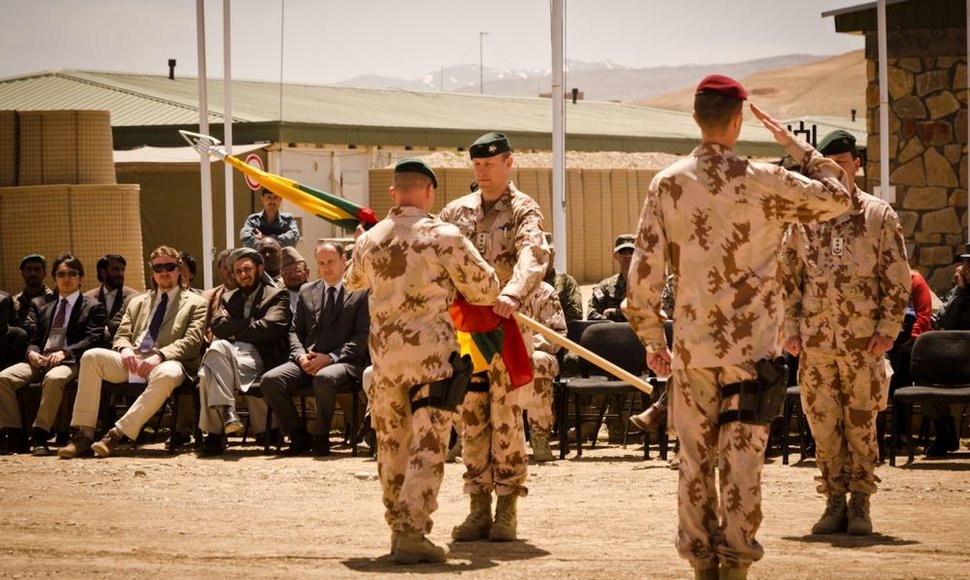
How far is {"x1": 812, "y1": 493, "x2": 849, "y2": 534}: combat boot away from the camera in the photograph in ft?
27.7

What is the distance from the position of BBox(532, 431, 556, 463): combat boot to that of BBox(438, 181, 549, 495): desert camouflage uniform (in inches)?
146

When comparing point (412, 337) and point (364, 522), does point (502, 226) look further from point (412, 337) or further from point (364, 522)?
point (364, 522)

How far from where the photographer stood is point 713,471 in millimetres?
6469

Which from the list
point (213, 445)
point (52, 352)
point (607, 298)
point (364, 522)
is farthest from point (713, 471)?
point (52, 352)

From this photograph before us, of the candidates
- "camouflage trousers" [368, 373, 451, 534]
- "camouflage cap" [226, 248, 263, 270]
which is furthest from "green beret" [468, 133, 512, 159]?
"camouflage cap" [226, 248, 263, 270]

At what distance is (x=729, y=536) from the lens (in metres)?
6.40

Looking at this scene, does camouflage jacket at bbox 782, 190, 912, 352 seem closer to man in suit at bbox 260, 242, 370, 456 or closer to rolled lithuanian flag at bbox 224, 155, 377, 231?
rolled lithuanian flag at bbox 224, 155, 377, 231

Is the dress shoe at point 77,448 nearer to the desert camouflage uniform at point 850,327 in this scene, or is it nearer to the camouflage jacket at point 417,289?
the camouflage jacket at point 417,289

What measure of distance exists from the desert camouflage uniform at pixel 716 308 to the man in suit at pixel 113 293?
27.5ft

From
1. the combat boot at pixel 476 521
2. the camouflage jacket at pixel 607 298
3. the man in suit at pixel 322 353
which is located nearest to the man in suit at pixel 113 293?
the man in suit at pixel 322 353

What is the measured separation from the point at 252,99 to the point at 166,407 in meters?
15.6

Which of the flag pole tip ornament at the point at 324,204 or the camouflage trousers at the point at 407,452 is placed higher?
the flag pole tip ornament at the point at 324,204

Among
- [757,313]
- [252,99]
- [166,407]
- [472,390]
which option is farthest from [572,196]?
[757,313]

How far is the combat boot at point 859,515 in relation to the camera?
27.3ft
